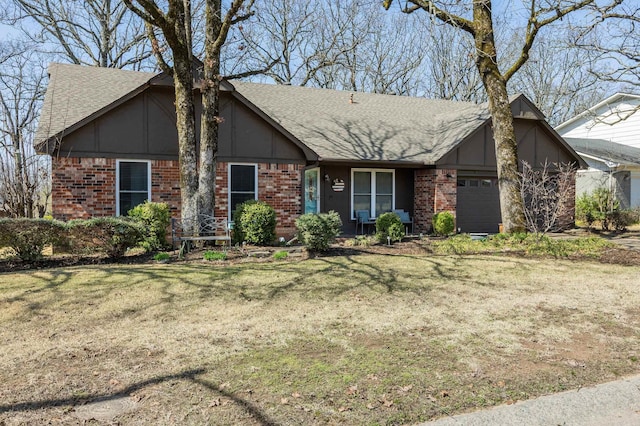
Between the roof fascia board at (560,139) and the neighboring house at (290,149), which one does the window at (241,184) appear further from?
the roof fascia board at (560,139)

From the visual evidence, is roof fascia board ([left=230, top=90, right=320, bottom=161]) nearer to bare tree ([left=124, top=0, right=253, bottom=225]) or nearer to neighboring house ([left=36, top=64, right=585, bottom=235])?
neighboring house ([left=36, top=64, right=585, bottom=235])

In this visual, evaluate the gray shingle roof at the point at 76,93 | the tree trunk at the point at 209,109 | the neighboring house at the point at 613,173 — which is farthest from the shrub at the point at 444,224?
the neighboring house at the point at 613,173

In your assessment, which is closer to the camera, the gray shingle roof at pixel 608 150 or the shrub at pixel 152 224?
the shrub at pixel 152 224

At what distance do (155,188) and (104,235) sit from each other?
3329 mm

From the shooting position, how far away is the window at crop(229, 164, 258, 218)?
44.6 feet

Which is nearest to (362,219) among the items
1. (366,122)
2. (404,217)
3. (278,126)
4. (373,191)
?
(373,191)

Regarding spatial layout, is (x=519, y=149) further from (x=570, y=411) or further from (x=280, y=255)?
(x=570, y=411)

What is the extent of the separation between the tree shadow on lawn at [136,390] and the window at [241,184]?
9561 mm

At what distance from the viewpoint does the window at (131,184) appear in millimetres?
12414

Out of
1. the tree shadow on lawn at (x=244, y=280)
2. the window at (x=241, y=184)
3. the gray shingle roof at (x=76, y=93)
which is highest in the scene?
the gray shingle roof at (x=76, y=93)

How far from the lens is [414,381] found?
4.14 m

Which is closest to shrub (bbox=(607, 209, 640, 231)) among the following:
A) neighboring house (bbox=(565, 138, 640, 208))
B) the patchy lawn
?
neighboring house (bbox=(565, 138, 640, 208))

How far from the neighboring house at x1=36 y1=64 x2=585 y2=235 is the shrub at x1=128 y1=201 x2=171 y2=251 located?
185 centimetres

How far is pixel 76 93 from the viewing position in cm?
1364
